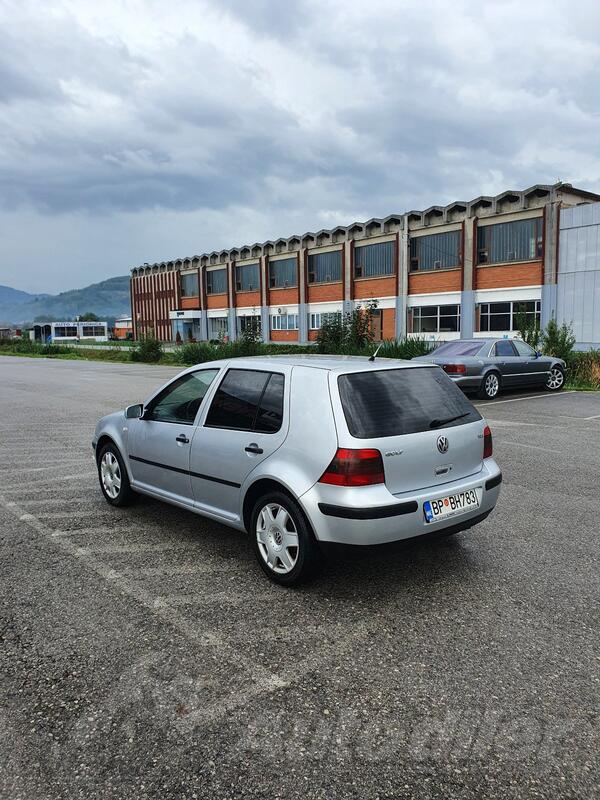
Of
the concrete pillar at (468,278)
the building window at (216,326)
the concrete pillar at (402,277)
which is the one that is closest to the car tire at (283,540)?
the concrete pillar at (468,278)

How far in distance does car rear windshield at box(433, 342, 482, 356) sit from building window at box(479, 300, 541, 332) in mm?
22716

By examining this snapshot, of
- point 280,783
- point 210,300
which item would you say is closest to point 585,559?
point 280,783

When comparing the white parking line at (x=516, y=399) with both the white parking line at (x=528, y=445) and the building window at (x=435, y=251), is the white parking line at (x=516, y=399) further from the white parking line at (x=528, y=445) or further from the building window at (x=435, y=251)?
the building window at (x=435, y=251)

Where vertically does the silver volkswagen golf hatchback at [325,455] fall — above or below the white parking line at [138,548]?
above

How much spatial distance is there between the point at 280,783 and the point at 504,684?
123 centimetres

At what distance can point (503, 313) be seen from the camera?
38344 millimetres

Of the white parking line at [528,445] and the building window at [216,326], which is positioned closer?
the white parking line at [528,445]

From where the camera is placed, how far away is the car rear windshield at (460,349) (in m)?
15.3

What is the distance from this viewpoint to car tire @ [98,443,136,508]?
5805mm

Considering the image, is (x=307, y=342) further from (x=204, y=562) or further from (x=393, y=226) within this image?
(x=204, y=562)

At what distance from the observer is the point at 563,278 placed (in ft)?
116

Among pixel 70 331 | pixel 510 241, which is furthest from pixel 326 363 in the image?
pixel 70 331

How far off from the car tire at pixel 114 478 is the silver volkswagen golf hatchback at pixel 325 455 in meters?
0.93

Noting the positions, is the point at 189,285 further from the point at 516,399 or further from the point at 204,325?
the point at 516,399
